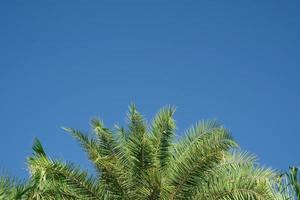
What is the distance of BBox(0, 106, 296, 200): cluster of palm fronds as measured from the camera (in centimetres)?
1149

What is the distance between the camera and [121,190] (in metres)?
12.0

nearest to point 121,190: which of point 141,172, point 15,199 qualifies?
point 141,172

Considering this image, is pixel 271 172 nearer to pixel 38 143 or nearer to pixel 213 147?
pixel 213 147

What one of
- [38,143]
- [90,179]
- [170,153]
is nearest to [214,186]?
[170,153]

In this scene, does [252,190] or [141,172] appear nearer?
[252,190]

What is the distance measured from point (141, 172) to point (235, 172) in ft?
6.53

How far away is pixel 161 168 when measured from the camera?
492 inches

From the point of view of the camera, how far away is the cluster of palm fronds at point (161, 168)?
1149 centimetres

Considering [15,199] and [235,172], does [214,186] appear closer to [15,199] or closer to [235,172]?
[235,172]

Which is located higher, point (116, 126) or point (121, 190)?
point (116, 126)

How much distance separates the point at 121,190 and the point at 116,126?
193cm

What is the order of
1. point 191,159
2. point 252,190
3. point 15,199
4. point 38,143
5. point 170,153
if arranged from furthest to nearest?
Result: 1. point 170,153
2. point 191,159
3. point 252,190
4. point 38,143
5. point 15,199

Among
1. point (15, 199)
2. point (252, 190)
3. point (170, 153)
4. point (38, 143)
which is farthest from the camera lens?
point (170, 153)

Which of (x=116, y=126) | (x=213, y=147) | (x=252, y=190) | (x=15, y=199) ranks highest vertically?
(x=116, y=126)
